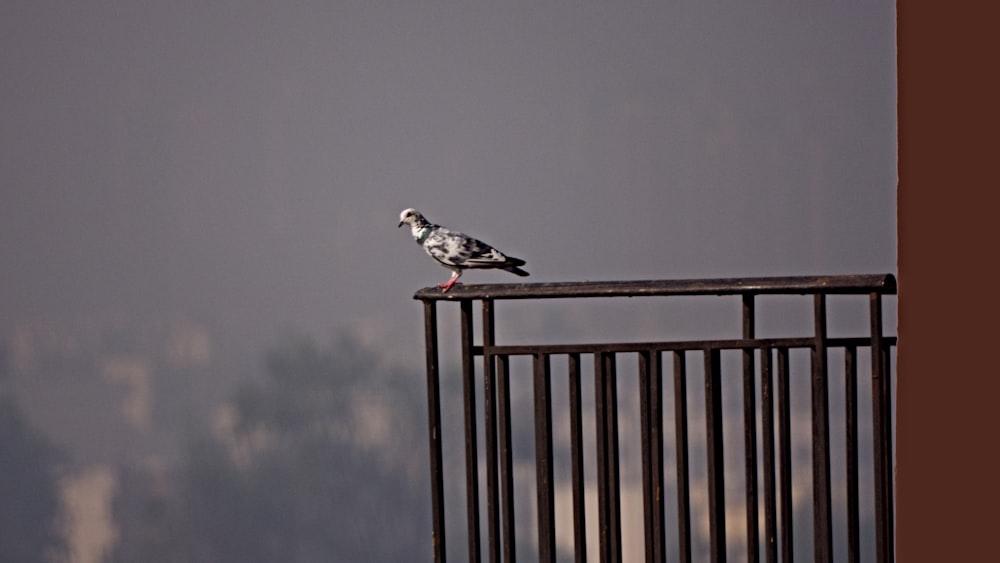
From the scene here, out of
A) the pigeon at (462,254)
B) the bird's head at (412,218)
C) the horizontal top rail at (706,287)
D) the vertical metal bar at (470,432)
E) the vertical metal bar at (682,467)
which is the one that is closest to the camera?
the horizontal top rail at (706,287)

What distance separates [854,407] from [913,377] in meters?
1.92

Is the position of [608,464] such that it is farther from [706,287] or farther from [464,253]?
[464,253]

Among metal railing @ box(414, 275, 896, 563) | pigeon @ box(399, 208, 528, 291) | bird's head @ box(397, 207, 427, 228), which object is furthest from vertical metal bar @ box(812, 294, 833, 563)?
bird's head @ box(397, 207, 427, 228)

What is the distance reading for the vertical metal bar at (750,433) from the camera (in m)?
3.96

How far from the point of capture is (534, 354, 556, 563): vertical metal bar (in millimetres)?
4152

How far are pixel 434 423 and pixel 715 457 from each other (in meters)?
0.86

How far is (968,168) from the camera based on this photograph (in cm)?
189

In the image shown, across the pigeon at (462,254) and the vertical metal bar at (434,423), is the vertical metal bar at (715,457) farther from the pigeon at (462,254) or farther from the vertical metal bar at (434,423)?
the pigeon at (462,254)

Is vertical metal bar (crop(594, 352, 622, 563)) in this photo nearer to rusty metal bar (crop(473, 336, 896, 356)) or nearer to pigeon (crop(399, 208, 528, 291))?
rusty metal bar (crop(473, 336, 896, 356))

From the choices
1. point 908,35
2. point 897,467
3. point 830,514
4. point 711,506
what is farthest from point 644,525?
point 908,35

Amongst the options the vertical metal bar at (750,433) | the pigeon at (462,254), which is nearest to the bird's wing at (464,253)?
the pigeon at (462,254)

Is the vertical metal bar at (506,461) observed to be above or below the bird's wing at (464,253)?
below

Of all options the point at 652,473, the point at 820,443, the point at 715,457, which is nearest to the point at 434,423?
the point at 652,473

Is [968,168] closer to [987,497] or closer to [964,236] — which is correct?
[964,236]
